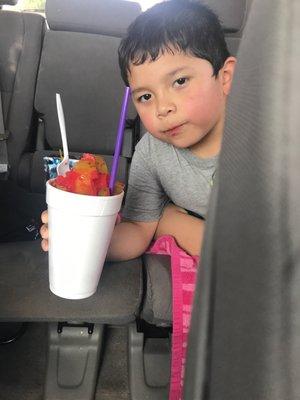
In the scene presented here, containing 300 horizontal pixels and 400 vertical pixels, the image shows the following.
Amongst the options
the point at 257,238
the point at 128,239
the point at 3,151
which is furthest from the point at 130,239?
the point at 3,151

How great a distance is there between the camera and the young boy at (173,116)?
2.64ft

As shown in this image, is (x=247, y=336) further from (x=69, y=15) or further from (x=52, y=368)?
(x=69, y=15)

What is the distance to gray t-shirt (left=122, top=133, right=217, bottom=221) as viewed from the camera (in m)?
0.96

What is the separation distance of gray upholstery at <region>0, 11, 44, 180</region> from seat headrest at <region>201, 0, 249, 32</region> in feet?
2.18

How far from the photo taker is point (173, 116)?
0.80m

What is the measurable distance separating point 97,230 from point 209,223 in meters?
0.33

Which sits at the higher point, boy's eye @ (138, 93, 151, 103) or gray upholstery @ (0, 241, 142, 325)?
boy's eye @ (138, 93, 151, 103)

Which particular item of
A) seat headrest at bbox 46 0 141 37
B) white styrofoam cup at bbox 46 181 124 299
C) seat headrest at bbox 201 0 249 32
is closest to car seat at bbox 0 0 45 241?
seat headrest at bbox 46 0 141 37

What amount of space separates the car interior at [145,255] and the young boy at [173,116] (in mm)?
85

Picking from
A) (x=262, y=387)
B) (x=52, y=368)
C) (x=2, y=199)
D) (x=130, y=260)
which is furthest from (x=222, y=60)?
(x=52, y=368)

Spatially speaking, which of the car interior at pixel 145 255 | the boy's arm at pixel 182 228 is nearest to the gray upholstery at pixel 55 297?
the car interior at pixel 145 255

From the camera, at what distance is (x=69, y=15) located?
59.6 inches

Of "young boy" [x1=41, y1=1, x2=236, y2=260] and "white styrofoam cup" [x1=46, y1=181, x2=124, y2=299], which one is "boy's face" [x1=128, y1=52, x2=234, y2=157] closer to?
"young boy" [x1=41, y1=1, x2=236, y2=260]

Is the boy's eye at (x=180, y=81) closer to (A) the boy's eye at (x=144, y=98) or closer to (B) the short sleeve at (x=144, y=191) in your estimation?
(A) the boy's eye at (x=144, y=98)
